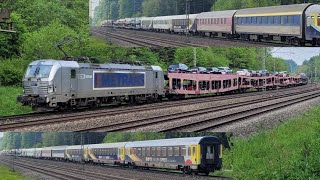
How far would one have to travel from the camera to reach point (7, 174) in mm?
11477

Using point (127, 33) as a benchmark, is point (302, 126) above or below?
below

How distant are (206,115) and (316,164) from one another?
6.23 ft

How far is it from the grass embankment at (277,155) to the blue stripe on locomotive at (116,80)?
101 inches

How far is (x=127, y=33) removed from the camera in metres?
10.4

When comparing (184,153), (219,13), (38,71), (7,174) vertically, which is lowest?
(7,174)

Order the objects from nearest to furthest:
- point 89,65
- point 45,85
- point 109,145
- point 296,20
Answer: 1. point 296,20
2. point 45,85
3. point 109,145
4. point 89,65

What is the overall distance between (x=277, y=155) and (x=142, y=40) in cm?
287

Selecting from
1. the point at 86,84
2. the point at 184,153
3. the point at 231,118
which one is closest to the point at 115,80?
the point at 86,84

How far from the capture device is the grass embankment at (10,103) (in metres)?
10.5

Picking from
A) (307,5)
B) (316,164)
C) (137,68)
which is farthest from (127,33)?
(316,164)

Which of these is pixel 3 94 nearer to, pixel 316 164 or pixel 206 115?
pixel 206 115

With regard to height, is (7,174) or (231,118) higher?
(231,118)

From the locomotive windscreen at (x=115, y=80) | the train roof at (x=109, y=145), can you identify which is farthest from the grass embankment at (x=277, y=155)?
the locomotive windscreen at (x=115, y=80)

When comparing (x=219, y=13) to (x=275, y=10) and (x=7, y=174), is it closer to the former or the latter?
(x=275, y=10)
